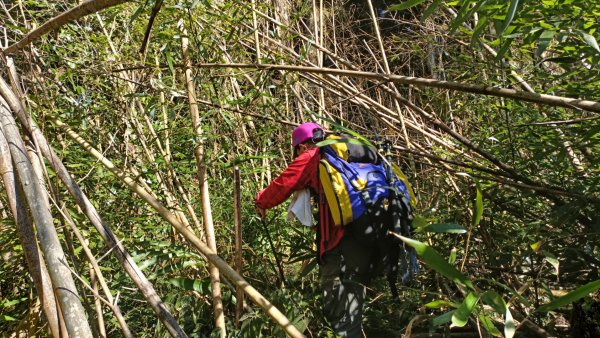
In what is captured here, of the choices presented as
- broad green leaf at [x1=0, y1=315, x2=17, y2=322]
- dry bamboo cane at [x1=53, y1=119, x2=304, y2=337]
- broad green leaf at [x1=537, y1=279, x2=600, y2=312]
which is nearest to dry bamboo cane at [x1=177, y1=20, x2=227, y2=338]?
dry bamboo cane at [x1=53, y1=119, x2=304, y2=337]

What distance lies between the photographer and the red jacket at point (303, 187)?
2.54m

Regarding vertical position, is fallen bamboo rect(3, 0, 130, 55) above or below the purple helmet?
above

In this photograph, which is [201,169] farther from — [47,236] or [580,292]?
[580,292]

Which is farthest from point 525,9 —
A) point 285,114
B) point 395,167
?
point 285,114

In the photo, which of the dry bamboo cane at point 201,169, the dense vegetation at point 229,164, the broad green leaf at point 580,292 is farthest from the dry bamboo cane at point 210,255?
the broad green leaf at point 580,292

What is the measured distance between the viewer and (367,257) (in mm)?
2688

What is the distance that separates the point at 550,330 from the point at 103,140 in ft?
6.95

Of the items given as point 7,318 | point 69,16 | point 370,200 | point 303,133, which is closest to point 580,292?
point 69,16

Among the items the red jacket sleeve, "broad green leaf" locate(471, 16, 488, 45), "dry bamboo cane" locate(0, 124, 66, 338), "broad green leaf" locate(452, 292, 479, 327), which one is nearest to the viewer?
"broad green leaf" locate(452, 292, 479, 327)

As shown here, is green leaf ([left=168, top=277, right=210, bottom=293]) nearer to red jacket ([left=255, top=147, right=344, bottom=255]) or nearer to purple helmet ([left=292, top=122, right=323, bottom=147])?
red jacket ([left=255, top=147, right=344, bottom=255])

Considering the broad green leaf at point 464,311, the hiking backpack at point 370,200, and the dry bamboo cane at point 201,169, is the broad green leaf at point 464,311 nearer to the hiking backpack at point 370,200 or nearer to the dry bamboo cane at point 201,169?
the dry bamboo cane at point 201,169

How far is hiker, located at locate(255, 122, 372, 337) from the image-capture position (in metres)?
2.55

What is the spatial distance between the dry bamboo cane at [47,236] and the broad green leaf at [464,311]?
31.8 inches

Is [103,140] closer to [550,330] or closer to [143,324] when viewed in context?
[143,324]
